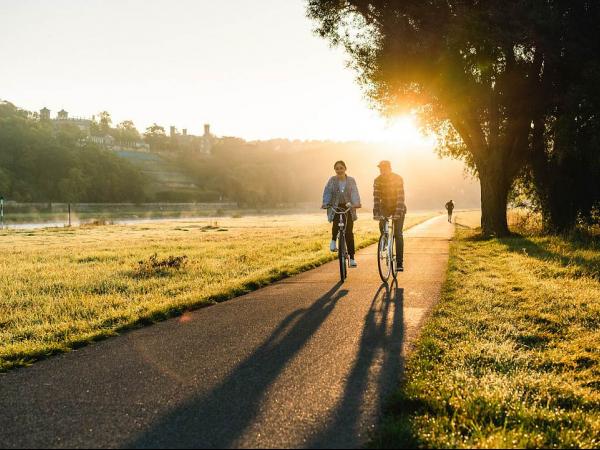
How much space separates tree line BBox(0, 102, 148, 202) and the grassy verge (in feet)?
385

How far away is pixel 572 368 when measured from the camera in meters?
4.36

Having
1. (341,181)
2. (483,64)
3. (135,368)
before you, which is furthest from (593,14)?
(135,368)

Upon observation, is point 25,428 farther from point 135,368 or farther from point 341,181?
point 341,181

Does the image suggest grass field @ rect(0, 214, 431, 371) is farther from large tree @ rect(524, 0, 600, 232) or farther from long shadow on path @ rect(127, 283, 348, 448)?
large tree @ rect(524, 0, 600, 232)

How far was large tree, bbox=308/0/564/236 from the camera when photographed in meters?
15.0

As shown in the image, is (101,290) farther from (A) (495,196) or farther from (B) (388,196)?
(A) (495,196)

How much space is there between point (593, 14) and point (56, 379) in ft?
58.5

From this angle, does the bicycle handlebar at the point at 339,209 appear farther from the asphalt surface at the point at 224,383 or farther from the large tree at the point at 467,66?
the large tree at the point at 467,66

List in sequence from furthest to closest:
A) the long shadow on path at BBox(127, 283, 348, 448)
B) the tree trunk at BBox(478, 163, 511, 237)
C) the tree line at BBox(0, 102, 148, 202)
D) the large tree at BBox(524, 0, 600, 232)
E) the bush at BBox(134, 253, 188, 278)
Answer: the tree line at BBox(0, 102, 148, 202) → the tree trunk at BBox(478, 163, 511, 237) → the large tree at BBox(524, 0, 600, 232) → the bush at BBox(134, 253, 188, 278) → the long shadow on path at BBox(127, 283, 348, 448)

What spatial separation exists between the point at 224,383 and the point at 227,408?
0.53 metres

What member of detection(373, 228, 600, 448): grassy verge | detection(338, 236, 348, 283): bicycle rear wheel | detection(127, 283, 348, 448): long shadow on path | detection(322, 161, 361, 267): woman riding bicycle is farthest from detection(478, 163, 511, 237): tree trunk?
detection(127, 283, 348, 448): long shadow on path

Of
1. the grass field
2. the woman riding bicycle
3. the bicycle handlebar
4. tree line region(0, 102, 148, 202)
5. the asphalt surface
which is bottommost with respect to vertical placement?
the grass field

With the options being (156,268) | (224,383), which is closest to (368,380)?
(224,383)

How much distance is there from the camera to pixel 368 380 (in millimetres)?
3939
